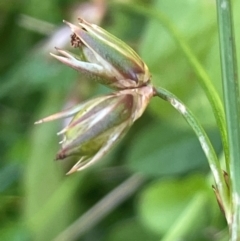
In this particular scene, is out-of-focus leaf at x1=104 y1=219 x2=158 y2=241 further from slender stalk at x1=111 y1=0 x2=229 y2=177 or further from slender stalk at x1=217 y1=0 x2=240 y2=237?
slender stalk at x1=217 y1=0 x2=240 y2=237

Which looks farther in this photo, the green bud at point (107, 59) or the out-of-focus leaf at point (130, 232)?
the out-of-focus leaf at point (130, 232)

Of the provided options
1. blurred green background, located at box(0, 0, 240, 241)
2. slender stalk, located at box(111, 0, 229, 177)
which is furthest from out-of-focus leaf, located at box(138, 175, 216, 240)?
slender stalk, located at box(111, 0, 229, 177)

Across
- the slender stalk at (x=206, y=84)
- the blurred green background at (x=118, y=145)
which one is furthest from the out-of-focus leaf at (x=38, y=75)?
the slender stalk at (x=206, y=84)

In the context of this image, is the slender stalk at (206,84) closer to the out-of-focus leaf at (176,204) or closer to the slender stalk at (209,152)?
the slender stalk at (209,152)

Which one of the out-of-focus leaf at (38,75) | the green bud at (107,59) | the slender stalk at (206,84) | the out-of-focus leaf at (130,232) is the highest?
the green bud at (107,59)

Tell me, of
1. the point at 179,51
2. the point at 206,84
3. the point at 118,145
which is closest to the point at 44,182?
the point at 118,145

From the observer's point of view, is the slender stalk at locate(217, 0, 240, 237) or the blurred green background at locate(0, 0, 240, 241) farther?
the blurred green background at locate(0, 0, 240, 241)
